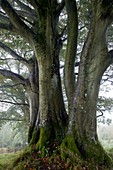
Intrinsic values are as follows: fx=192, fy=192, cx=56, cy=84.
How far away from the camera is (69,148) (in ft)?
11.1

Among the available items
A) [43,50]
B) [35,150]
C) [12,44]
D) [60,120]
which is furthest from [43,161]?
[12,44]

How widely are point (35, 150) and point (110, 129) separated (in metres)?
14.2

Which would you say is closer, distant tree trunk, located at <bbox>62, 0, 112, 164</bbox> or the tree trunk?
distant tree trunk, located at <bbox>62, 0, 112, 164</bbox>

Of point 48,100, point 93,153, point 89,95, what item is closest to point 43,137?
point 48,100

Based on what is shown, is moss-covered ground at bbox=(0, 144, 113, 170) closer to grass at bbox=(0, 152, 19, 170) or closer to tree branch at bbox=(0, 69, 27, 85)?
grass at bbox=(0, 152, 19, 170)

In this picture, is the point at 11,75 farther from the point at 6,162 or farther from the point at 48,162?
the point at 48,162

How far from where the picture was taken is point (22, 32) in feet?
12.9

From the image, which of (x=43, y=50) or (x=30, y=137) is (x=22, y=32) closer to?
(x=43, y=50)

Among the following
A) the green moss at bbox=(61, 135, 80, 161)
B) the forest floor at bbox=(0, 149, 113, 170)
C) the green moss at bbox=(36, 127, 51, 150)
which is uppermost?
the green moss at bbox=(36, 127, 51, 150)

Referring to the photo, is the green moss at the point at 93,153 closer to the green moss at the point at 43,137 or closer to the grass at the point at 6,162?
the green moss at the point at 43,137

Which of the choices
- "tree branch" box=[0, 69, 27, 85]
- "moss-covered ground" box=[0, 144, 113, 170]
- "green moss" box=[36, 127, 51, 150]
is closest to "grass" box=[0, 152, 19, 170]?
"moss-covered ground" box=[0, 144, 113, 170]

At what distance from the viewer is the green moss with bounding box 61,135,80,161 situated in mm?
3321

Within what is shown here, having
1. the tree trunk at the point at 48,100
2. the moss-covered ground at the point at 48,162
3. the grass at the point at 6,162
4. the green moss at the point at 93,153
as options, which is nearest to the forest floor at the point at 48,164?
the moss-covered ground at the point at 48,162

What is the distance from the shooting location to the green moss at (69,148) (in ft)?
10.9
